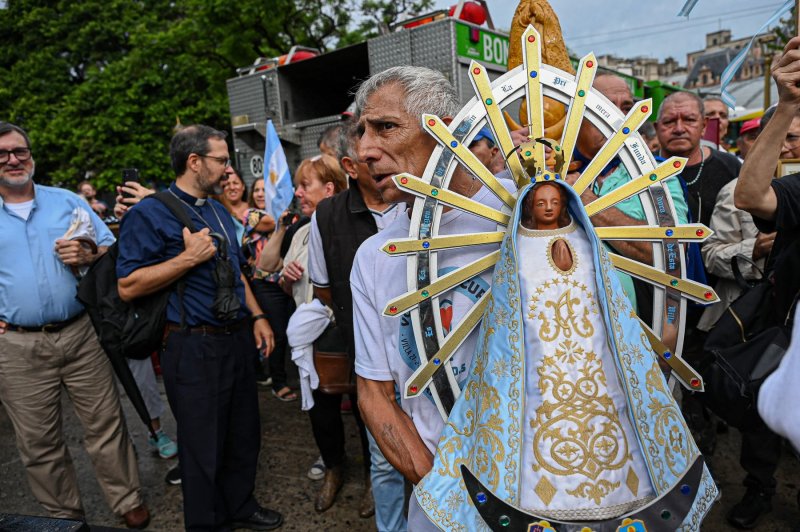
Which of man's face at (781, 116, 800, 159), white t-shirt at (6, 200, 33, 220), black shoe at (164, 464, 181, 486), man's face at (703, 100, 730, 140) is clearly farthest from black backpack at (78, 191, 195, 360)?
man's face at (703, 100, 730, 140)

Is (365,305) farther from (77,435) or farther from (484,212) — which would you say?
(77,435)

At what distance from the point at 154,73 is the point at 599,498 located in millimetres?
19030

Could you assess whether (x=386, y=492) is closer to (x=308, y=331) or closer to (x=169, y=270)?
(x=308, y=331)

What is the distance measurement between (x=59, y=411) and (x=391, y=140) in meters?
2.71

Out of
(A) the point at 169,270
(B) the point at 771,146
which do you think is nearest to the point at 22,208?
(A) the point at 169,270

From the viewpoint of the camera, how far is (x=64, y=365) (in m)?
3.04

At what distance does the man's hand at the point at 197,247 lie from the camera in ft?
8.84

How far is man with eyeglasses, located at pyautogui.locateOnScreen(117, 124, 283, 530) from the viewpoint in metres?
2.71

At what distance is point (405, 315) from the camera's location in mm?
1344

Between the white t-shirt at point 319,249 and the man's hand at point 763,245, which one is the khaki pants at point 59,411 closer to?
the white t-shirt at point 319,249

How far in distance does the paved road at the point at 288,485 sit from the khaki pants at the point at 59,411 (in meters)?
0.33

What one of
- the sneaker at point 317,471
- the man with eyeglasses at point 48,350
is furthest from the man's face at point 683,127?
the man with eyeglasses at point 48,350

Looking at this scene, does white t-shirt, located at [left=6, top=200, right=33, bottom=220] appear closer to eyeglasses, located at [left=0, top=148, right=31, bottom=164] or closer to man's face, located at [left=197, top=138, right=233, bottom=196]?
eyeglasses, located at [left=0, top=148, right=31, bottom=164]

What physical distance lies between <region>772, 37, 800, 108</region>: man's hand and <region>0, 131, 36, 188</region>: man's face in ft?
10.9
